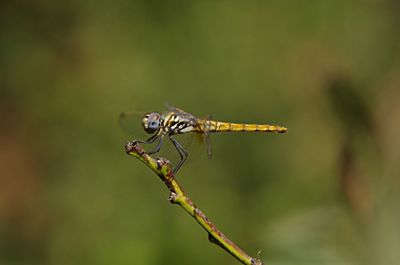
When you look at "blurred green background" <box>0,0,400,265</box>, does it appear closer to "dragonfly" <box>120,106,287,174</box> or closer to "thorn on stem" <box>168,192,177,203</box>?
"dragonfly" <box>120,106,287,174</box>

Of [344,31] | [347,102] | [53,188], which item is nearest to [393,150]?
[347,102]

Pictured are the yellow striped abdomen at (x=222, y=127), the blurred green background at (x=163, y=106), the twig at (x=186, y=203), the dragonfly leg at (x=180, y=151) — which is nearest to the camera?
the twig at (x=186, y=203)

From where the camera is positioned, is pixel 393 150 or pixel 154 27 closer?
pixel 393 150

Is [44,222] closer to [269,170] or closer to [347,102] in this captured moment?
[269,170]

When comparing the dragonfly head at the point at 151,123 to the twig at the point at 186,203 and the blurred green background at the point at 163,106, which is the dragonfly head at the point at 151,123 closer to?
the twig at the point at 186,203

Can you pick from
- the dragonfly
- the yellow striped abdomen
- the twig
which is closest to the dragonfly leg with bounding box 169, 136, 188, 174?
the dragonfly

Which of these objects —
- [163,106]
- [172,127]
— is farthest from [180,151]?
[163,106]

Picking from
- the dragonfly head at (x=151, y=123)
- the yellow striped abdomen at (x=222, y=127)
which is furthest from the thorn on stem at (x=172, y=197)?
the yellow striped abdomen at (x=222, y=127)
